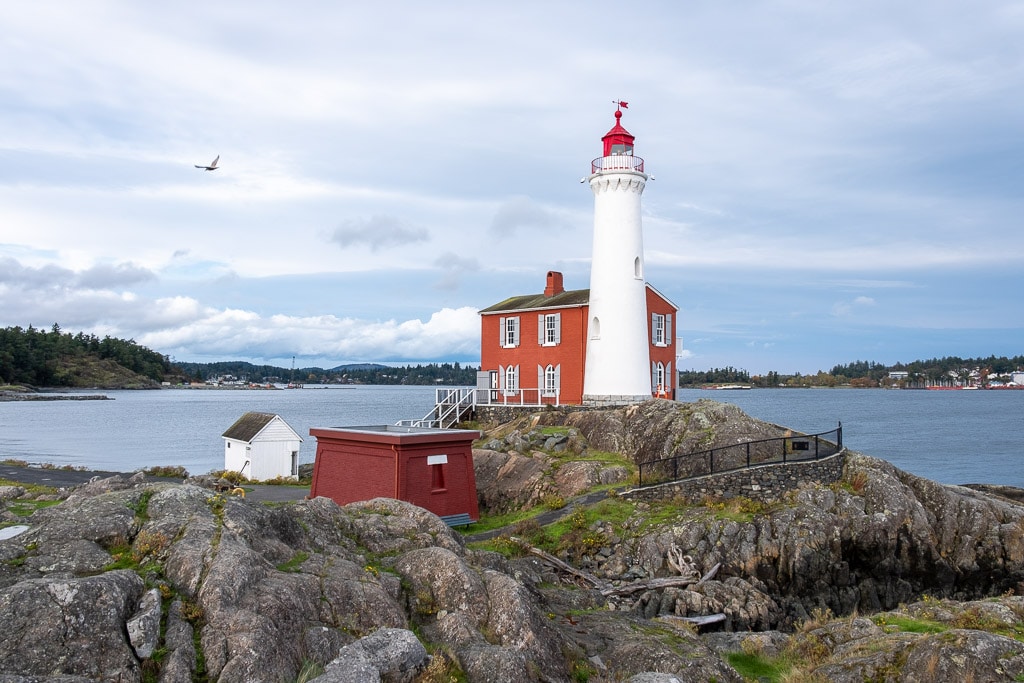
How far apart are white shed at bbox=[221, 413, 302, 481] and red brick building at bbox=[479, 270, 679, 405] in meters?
11.2

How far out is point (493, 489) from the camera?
27.1 metres

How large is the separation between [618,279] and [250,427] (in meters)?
17.0

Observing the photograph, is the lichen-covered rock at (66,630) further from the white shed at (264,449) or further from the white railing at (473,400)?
the white railing at (473,400)

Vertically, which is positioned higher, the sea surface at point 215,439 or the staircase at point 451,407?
the staircase at point 451,407

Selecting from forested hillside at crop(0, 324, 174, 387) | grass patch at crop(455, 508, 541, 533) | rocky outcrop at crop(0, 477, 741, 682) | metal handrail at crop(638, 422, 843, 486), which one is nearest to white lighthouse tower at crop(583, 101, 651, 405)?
metal handrail at crop(638, 422, 843, 486)

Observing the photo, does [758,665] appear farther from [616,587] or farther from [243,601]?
[243,601]

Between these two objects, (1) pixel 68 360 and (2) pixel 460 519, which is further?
(1) pixel 68 360

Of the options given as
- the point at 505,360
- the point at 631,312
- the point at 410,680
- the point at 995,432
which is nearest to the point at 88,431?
the point at 505,360

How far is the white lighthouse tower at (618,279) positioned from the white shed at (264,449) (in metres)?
13.2

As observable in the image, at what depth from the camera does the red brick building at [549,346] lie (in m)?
36.8

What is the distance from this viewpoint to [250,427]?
105ft

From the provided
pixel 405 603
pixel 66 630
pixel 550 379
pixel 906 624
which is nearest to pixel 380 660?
pixel 405 603

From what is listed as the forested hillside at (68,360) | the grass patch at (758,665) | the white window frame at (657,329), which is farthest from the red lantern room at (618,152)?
the forested hillside at (68,360)

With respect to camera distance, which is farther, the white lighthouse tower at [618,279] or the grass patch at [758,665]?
the white lighthouse tower at [618,279]
